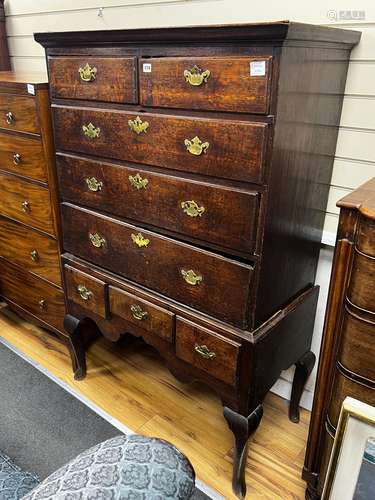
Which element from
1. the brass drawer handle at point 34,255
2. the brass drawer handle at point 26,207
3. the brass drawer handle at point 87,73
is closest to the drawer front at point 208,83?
the brass drawer handle at point 87,73

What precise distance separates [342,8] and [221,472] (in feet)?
5.18

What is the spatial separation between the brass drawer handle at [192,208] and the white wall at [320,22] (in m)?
0.53

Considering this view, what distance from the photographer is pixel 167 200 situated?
130cm

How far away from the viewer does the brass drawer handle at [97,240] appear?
1564mm

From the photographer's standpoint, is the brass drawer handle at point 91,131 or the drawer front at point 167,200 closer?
the drawer front at point 167,200

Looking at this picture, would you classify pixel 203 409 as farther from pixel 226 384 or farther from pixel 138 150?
pixel 138 150

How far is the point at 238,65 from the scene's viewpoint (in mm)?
1027

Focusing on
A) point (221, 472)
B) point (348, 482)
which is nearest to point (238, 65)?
point (348, 482)

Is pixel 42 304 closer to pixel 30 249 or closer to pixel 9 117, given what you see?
pixel 30 249

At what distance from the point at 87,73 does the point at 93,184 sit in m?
0.35

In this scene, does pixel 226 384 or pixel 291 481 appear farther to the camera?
pixel 291 481

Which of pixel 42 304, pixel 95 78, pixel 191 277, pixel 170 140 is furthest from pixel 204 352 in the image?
pixel 42 304

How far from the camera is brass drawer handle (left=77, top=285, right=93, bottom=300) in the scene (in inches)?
66.5

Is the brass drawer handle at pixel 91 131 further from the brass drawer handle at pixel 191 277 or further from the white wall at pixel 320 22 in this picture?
the white wall at pixel 320 22
